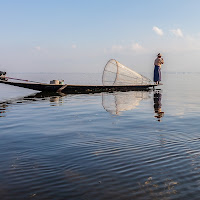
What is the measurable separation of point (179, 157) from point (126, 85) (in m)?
25.0

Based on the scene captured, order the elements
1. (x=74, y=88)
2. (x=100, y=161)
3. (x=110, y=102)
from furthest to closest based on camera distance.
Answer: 1. (x=74, y=88)
2. (x=110, y=102)
3. (x=100, y=161)

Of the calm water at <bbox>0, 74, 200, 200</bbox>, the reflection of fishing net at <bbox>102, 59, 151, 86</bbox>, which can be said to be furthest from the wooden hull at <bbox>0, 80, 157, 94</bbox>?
the calm water at <bbox>0, 74, 200, 200</bbox>

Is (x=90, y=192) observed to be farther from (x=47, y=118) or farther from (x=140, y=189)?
(x=47, y=118)

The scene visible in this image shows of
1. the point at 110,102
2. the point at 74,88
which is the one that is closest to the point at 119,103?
the point at 110,102

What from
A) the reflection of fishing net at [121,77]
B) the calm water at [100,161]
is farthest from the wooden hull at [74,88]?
the calm water at [100,161]

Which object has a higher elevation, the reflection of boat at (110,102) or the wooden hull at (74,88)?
the wooden hull at (74,88)

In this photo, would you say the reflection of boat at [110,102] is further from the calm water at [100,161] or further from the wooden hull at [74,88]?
the calm water at [100,161]

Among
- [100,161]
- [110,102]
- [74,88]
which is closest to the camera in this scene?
[100,161]

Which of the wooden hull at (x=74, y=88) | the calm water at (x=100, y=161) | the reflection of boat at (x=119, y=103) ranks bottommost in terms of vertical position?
the calm water at (x=100, y=161)

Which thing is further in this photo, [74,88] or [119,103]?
[74,88]

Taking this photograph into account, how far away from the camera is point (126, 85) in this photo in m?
30.9

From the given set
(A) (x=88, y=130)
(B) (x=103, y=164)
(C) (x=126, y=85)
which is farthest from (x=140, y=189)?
(C) (x=126, y=85)

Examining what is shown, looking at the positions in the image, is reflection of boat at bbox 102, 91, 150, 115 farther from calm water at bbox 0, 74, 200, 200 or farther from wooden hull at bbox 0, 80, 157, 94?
wooden hull at bbox 0, 80, 157, 94

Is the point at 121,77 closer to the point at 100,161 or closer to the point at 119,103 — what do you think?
the point at 119,103
